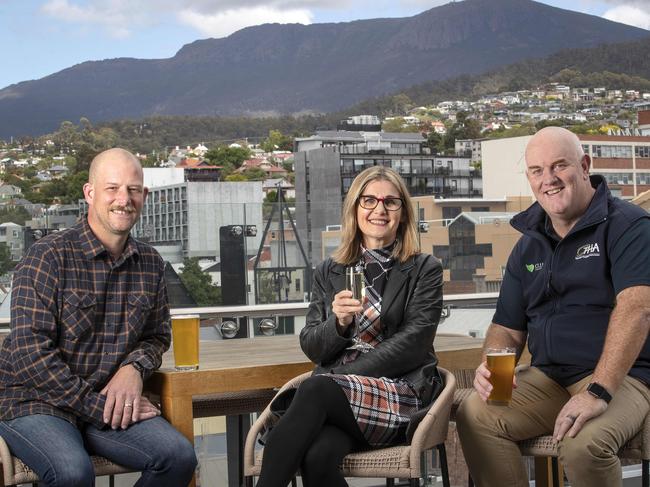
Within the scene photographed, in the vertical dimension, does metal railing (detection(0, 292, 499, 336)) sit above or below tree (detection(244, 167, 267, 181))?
below

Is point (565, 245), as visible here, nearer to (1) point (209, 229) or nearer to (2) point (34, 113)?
(1) point (209, 229)

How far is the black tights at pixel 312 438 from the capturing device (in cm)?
197

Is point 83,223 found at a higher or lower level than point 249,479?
higher

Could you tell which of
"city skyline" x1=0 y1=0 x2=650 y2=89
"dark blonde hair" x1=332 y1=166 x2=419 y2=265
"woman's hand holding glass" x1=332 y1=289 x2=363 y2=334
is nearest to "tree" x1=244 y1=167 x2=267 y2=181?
"city skyline" x1=0 y1=0 x2=650 y2=89

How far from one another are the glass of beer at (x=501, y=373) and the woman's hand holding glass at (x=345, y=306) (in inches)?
12.4

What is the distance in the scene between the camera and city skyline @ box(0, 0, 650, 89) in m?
118

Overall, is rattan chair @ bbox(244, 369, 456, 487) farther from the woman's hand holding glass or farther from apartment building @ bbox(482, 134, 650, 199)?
apartment building @ bbox(482, 134, 650, 199)

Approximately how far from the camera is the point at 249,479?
2.23 m

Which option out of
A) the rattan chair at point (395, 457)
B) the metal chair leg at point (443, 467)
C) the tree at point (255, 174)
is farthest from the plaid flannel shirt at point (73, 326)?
the tree at point (255, 174)

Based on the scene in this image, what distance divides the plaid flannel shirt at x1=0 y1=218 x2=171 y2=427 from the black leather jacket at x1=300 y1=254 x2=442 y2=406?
40 cm

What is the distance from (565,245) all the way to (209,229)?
11975 millimetres

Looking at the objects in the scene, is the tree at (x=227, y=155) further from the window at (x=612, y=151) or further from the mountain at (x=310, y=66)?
the mountain at (x=310, y=66)

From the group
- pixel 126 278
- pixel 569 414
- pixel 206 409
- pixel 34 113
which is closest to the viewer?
pixel 569 414

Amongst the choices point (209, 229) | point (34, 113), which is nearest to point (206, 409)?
point (209, 229)
